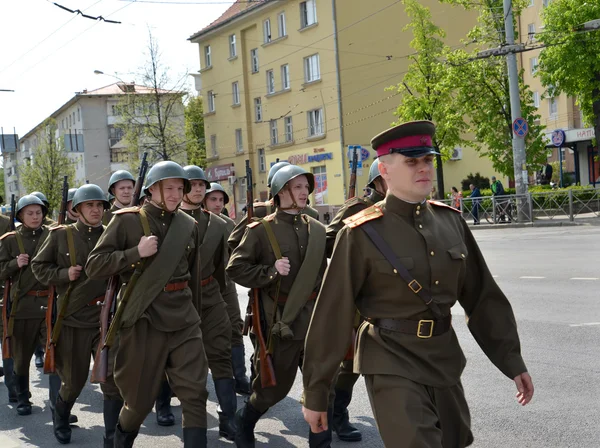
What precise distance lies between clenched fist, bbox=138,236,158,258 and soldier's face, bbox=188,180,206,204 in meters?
2.30

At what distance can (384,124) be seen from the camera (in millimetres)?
44812

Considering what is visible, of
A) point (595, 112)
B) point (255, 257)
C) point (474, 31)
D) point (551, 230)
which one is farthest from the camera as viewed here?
point (474, 31)

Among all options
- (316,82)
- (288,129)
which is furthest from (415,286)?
(288,129)

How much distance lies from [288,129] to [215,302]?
132 ft

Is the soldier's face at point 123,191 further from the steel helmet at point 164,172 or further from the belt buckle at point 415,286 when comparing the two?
the belt buckle at point 415,286

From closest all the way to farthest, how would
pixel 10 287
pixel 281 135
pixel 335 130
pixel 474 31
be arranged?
pixel 10 287
pixel 474 31
pixel 335 130
pixel 281 135

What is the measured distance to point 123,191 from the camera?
8.99 m

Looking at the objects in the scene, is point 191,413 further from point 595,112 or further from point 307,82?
point 307,82

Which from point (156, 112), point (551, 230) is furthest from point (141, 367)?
point (156, 112)

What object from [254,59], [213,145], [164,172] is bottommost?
[164,172]

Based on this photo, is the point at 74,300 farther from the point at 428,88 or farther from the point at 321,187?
the point at 321,187

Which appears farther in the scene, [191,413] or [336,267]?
[191,413]

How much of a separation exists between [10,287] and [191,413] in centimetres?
419

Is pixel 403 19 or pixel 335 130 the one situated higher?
pixel 403 19
